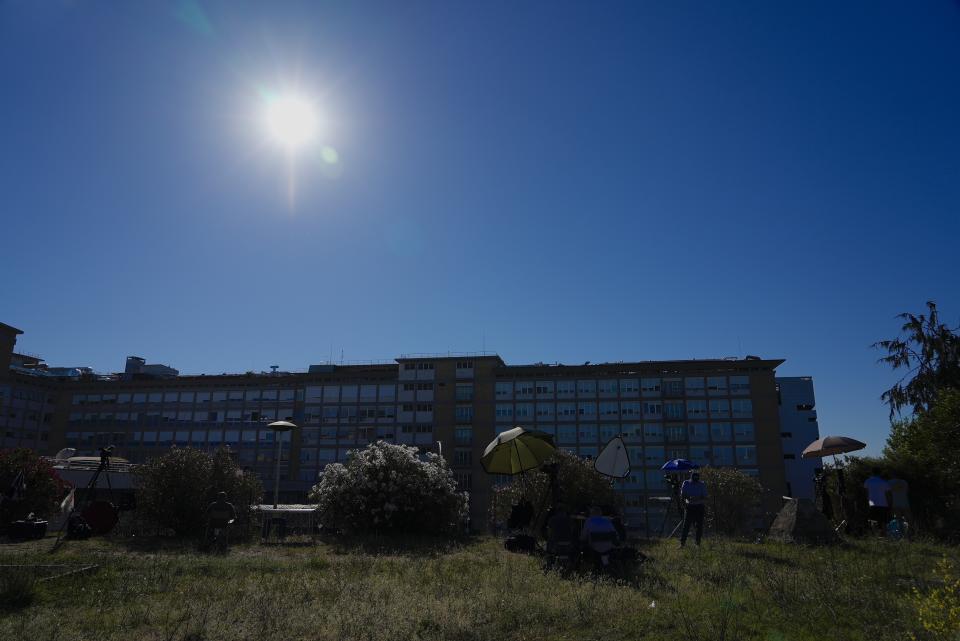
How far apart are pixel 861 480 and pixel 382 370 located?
74.6 metres

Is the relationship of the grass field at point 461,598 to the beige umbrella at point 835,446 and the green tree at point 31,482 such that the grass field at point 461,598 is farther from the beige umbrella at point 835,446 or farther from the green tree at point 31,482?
the green tree at point 31,482

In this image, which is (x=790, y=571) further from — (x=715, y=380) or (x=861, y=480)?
(x=715, y=380)

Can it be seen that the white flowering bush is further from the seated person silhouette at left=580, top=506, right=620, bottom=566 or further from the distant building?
the distant building

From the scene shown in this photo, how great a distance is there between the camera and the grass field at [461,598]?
7602mm

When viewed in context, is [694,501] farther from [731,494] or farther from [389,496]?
[731,494]

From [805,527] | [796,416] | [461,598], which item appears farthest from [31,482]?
[796,416]

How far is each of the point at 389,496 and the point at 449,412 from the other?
65.9 metres

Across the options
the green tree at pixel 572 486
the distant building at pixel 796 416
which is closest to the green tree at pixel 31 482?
the green tree at pixel 572 486

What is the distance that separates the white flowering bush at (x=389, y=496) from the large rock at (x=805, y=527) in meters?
9.62

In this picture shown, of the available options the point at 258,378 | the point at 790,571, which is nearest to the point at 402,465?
the point at 790,571

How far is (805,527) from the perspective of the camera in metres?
15.4

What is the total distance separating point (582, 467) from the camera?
24.4m

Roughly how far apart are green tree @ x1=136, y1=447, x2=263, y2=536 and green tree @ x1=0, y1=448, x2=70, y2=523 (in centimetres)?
352

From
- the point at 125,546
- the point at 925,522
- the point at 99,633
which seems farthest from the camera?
the point at 925,522
